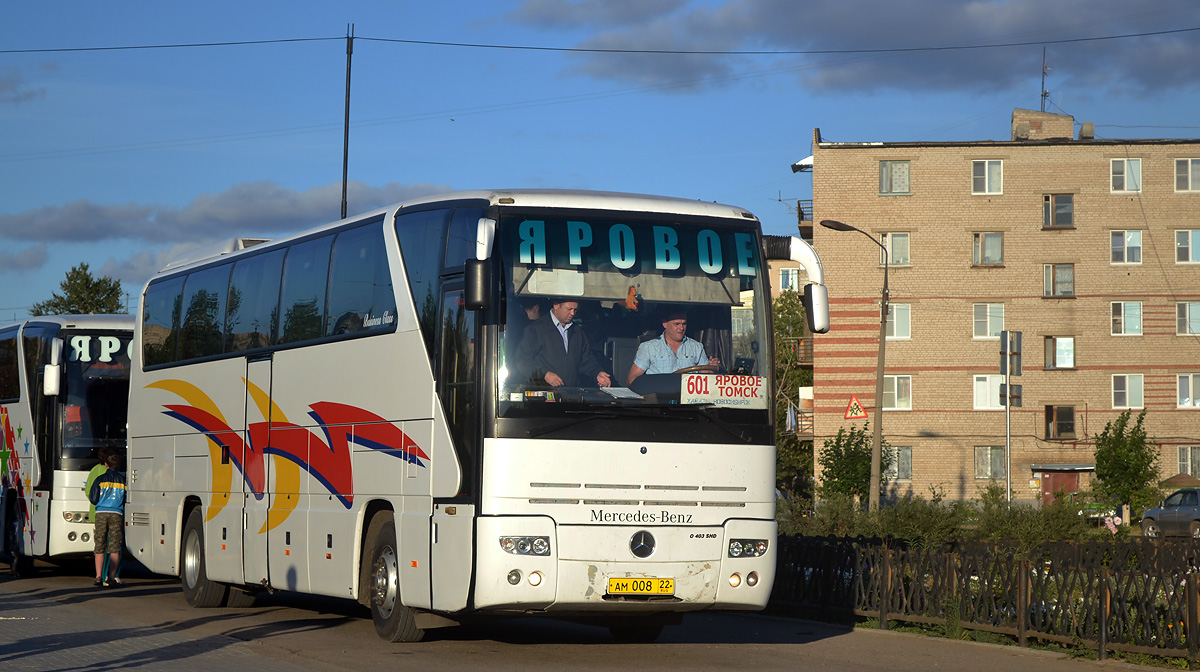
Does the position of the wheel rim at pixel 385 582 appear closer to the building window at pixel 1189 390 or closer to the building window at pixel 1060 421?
the building window at pixel 1060 421

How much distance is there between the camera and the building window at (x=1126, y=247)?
187 ft

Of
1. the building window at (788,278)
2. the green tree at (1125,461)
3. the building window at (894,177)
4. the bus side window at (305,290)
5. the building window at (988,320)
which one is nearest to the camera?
the bus side window at (305,290)

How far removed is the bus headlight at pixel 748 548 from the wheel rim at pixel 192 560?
8215 millimetres

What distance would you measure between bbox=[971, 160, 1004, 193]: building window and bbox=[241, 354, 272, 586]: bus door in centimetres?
4571

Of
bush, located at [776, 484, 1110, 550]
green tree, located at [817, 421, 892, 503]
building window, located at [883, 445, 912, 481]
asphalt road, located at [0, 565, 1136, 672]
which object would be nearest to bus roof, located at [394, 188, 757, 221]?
asphalt road, located at [0, 565, 1136, 672]

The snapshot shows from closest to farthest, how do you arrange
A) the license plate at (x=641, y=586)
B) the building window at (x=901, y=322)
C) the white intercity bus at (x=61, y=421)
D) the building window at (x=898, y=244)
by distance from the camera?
the license plate at (x=641, y=586), the white intercity bus at (x=61, y=421), the building window at (x=901, y=322), the building window at (x=898, y=244)

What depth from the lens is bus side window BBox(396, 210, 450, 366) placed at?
12336 millimetres

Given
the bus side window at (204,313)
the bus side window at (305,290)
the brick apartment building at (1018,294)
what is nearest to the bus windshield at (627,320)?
the bus side window at (305,290)

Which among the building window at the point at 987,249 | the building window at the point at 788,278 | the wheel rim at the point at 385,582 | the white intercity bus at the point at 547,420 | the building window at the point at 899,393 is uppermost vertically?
the building window at the point at 788,278

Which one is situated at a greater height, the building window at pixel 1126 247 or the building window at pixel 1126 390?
the building window at pixel 1126 247

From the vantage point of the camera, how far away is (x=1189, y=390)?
185 feet

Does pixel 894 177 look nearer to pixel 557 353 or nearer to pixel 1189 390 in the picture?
pixel 1189 390

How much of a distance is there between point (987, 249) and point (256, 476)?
46.0 meters

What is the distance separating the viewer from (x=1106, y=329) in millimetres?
56562
